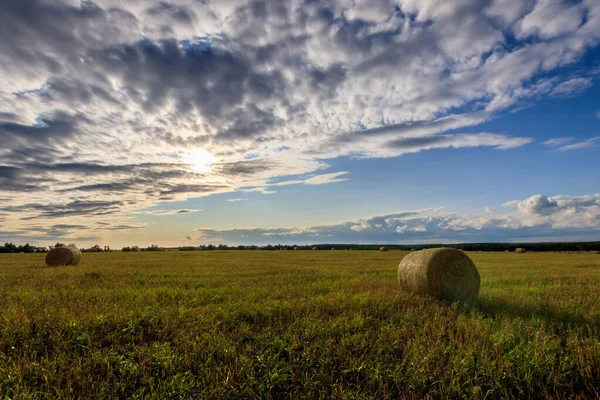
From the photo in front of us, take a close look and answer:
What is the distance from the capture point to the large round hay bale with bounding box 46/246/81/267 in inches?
976

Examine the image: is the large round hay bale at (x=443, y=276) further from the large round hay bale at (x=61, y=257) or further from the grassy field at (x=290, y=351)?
the large round hay bale at (x=61, y=257)

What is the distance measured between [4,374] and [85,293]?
5.51 metres

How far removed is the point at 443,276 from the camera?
11.0 meters

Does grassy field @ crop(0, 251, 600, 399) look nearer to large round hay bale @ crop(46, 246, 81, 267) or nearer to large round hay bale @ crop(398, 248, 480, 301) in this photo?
large round hay bale @ crop(398, 248, 480, 301)

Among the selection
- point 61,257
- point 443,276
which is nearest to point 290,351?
point 443,276

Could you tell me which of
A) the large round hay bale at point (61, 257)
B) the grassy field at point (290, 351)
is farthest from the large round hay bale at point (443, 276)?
the large round hay bale at point (61, 257)

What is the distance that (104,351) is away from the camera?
212 inches

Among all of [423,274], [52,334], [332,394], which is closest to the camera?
[332,394]

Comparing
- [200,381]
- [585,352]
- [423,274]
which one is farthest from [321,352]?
[423,274]

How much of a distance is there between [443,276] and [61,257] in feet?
87.2

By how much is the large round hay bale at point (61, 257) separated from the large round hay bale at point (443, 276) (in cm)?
2491

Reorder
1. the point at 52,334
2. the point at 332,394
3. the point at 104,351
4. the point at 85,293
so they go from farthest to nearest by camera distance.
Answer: the point at 85,293, the point at 52,334, the point at 104,351, the point at 332,394

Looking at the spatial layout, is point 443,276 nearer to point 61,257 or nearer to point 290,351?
point 290,351

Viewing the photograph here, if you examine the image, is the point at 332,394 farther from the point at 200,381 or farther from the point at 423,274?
the point at 423,274
